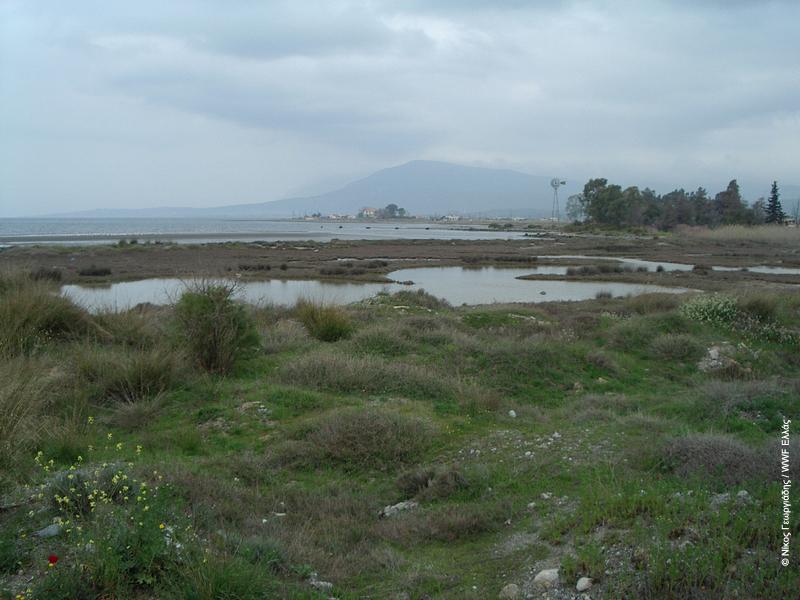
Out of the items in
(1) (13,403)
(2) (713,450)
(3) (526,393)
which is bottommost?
(3) (526,393)

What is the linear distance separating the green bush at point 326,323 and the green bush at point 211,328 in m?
2.77

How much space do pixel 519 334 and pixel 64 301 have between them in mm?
9494

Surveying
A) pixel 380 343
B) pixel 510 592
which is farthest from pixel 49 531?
pixel 380 343

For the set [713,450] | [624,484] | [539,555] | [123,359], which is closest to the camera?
[539,555]

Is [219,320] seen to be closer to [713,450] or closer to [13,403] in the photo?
[13,403]

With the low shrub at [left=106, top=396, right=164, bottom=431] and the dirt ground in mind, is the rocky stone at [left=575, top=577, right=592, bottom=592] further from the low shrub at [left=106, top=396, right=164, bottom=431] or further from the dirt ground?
the dirt ground

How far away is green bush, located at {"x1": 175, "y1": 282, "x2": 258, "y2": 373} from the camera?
959 centimetres

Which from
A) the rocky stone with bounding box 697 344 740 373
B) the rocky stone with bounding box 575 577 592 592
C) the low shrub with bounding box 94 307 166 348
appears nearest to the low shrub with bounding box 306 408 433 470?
the rocky stone with bounding box 575 577 592 592

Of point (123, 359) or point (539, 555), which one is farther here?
point (123, 359)

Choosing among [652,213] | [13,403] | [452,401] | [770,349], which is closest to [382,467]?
[452,401]

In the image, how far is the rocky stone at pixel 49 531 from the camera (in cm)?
389

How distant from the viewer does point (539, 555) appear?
4.10m

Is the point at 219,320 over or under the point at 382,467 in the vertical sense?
over

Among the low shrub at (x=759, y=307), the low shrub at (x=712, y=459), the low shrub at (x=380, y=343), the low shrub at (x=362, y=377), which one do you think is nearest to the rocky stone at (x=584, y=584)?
the low shrub at (x=712, y=459)
